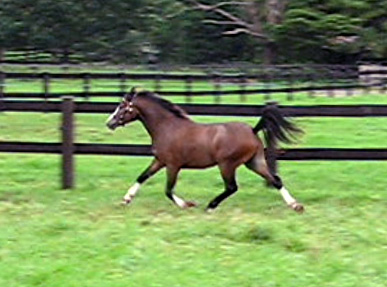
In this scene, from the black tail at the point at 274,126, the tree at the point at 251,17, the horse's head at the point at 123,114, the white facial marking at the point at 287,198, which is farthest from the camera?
the tree at the point at 251,17

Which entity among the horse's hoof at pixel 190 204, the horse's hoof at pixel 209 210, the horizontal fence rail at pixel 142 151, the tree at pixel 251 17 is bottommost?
the tree at pixel 251 17

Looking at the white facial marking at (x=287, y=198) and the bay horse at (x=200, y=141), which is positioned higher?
the bay horse at (x=200, y=141)

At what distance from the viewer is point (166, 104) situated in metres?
9.80

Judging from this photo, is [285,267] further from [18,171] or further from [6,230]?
[18,171]

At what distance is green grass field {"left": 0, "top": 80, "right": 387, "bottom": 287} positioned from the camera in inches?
267

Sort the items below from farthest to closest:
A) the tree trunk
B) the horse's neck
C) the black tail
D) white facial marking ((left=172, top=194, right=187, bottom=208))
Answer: the tree trunk, the horse's neck, the black tail, white facial marking ((left=172, top=194, right=187, bottom=208))

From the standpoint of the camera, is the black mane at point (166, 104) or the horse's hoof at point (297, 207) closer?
the horse's hoof at point (297, 207)

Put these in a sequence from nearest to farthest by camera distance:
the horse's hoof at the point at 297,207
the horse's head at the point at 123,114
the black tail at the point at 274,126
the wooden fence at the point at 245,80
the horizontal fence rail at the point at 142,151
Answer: the horse's hoof at the point at 297,207
the black tail at the point at 274,126
the horse's head at the point at 123,114
the horizontal fence rail at the point at 142,151
the wooden fence at the point at 245,80

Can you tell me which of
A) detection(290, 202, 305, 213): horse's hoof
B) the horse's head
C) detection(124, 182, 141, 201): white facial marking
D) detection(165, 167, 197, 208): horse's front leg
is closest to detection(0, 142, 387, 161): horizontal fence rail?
the horse's head

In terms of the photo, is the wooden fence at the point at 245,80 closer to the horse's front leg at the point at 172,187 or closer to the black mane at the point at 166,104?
the black mane at the point at 166,104

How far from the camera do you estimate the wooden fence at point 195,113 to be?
9.95 metres

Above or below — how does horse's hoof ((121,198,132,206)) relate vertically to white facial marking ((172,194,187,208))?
below

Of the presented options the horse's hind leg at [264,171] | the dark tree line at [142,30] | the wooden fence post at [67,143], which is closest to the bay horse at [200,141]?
the horse's hind leg at [264,171]

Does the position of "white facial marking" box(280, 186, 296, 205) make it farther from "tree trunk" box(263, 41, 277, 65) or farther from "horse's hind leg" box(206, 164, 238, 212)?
"tree trunk" box(263, 41, 277, 65)
